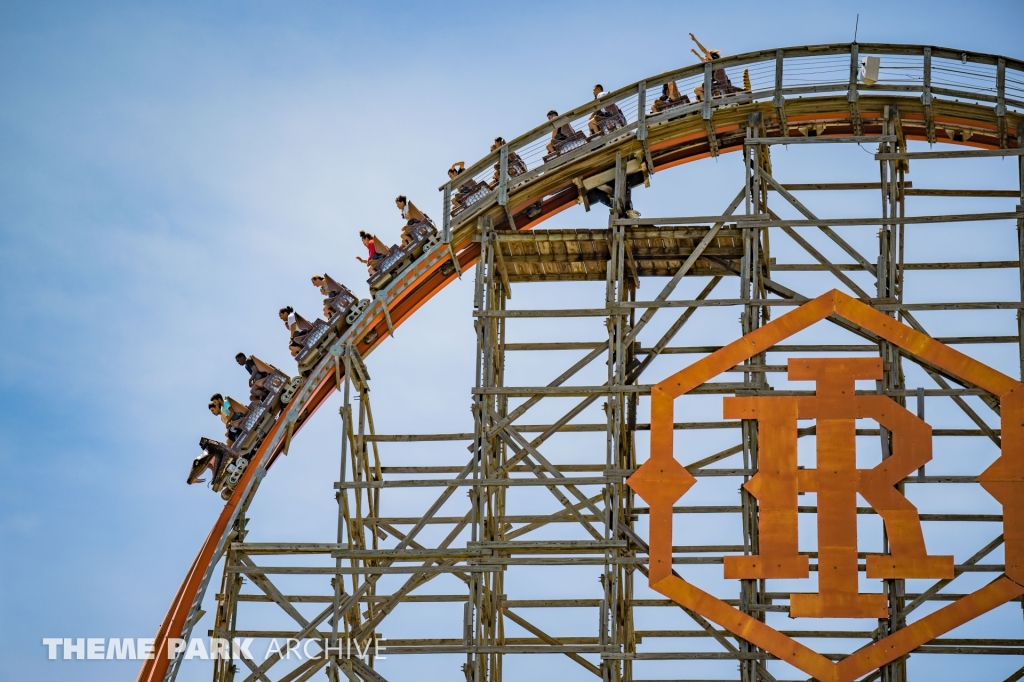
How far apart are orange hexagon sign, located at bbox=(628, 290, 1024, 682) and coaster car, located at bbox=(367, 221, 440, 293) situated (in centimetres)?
444

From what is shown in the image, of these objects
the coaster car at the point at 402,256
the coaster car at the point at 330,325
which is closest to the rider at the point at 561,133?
the coaster car at the point at 402,256

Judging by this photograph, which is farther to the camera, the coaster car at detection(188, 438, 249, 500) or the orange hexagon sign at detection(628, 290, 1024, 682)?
the coaster car at detection(188, 438, 249, 500)

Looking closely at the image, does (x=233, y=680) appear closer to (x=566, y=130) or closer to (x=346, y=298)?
(x=346, y=298)

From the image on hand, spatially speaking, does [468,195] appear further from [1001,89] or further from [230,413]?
[1001,89]

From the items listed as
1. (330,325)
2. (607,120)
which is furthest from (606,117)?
(330,325)

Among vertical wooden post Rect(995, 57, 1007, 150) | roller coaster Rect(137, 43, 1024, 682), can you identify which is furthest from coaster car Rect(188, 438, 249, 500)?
vertical wooden post Rect(995, 57, 1007, 150)

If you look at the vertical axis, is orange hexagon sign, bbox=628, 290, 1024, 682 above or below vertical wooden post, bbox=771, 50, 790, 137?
below

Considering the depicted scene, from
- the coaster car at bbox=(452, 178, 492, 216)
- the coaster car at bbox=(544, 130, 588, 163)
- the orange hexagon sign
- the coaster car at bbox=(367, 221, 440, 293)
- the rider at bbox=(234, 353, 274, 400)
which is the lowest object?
the orange hexagon sign

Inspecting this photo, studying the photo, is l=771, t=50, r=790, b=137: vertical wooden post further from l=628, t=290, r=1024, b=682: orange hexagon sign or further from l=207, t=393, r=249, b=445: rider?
l=207, t=393, r=249, b=445: rider

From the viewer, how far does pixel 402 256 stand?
29.7 m

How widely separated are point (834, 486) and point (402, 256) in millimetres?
7535

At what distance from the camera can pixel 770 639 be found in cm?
2673

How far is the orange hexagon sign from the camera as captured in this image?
26.8 m

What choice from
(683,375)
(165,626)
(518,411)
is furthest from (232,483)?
(683,375)
